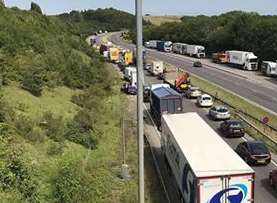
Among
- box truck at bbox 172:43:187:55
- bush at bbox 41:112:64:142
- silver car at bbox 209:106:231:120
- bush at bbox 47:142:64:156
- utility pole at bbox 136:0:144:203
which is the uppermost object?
utility pole at bbox 136:0:144:203

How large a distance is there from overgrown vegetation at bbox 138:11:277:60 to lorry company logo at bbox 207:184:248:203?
74445 mm

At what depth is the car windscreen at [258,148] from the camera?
95.1ft

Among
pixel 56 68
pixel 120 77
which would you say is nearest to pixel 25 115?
pixel 56 68

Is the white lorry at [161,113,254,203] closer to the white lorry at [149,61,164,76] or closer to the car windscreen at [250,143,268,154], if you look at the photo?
the car windscreen at [250,143,268,154]

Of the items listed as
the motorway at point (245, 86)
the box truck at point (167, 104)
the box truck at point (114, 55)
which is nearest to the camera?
the box truck at point (167, 104)

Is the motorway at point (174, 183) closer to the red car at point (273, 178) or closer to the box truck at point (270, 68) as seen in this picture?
the red car at point (273, 178)

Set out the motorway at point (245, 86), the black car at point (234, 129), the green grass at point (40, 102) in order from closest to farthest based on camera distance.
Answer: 1. the green grass at point (40, 102)
2. the black car at point (234, 129)
3. the motorway at point (245, 86)

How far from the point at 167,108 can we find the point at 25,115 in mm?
11501

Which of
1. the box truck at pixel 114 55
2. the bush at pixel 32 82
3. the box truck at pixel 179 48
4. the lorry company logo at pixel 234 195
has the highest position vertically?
the bush at pixel 32 82

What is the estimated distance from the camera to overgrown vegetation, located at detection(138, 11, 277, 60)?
94.2 meters

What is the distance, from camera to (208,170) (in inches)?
744

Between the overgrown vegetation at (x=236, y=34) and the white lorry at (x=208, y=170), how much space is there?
70145 mm

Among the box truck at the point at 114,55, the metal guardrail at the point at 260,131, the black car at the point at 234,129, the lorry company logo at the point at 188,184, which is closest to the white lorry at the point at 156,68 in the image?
the box truck at the point at 114,55

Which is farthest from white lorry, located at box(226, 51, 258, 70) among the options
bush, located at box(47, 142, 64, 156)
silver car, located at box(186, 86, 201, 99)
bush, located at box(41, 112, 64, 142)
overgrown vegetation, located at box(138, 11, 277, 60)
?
bush, located at box(47, 142, 64, 156)
